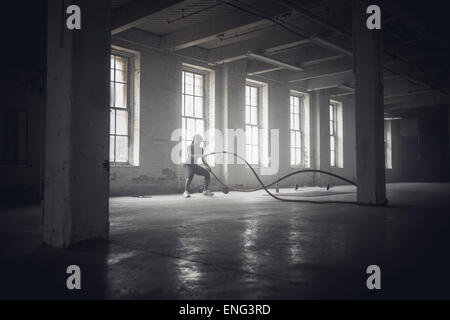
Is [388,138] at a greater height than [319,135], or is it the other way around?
[388,138]

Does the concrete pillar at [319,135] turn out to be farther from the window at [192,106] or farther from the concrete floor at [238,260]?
the concrete floor at [238,260]

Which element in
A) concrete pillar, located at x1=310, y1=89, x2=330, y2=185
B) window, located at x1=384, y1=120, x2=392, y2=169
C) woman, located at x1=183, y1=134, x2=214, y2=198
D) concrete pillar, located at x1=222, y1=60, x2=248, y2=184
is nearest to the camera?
woman, located at x1=183, y1=134, x2=214, y2=198

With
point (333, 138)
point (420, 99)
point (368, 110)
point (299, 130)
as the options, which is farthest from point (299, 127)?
Result: point (368, 110)

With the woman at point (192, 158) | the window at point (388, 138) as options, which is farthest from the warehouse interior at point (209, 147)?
the window at point (388, 138)

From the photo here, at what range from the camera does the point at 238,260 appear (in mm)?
2658

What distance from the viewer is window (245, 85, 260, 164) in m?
13.3

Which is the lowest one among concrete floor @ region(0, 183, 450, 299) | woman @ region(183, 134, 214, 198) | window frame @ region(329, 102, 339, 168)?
concrete floor @ region(0, 183, 450, 299)

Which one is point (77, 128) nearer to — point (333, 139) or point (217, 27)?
point (217, 27)

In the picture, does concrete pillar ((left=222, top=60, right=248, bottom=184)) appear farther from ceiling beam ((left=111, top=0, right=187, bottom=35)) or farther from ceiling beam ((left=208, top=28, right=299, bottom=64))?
ceiling beam ((left=111, top=0, right=187, bottom=35))

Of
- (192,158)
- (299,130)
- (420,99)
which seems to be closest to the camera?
(192,158)

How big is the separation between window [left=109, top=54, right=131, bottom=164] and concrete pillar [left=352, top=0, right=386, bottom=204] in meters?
6.20

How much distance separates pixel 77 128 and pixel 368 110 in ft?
18.2

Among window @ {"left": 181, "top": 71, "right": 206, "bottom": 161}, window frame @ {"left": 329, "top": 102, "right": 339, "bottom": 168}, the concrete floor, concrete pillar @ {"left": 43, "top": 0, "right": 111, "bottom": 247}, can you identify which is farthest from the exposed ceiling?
the concrete floor

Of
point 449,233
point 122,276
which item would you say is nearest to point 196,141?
point 449,233
